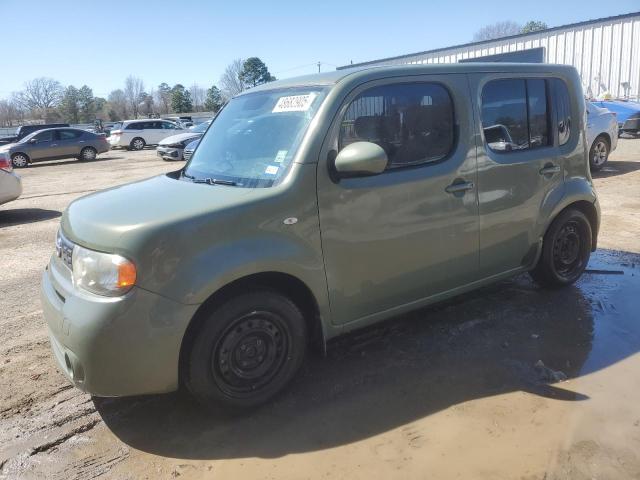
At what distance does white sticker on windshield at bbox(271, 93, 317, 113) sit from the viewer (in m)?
3.22

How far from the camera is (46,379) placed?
3535mm

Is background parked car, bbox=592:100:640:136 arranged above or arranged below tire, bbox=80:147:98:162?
above

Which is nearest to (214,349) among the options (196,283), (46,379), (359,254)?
(196,283)

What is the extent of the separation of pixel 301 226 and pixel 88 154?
23955 millimetres

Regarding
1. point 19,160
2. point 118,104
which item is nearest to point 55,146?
point 19,160

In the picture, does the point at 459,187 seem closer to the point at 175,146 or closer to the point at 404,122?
the point at 404,122

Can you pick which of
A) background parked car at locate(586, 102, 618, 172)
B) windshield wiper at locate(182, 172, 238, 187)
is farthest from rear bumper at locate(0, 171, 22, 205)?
background parked car at locate(586, 102, 618, 172)

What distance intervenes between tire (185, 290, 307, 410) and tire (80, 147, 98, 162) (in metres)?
23.8

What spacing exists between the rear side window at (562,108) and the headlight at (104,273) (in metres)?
3.56

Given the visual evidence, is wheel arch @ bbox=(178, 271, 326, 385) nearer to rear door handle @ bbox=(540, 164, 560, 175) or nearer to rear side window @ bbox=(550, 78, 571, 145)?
rear door handle @ bbox=(540, 164, 560, 175)

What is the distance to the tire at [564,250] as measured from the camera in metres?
4.41

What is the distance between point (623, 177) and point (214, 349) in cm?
1040

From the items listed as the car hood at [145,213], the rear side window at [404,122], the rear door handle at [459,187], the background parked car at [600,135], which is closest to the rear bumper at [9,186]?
the car hood at [145,213]

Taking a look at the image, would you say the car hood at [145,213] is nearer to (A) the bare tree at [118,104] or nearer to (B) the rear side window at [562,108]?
(B) the rear side window at [562,108]
